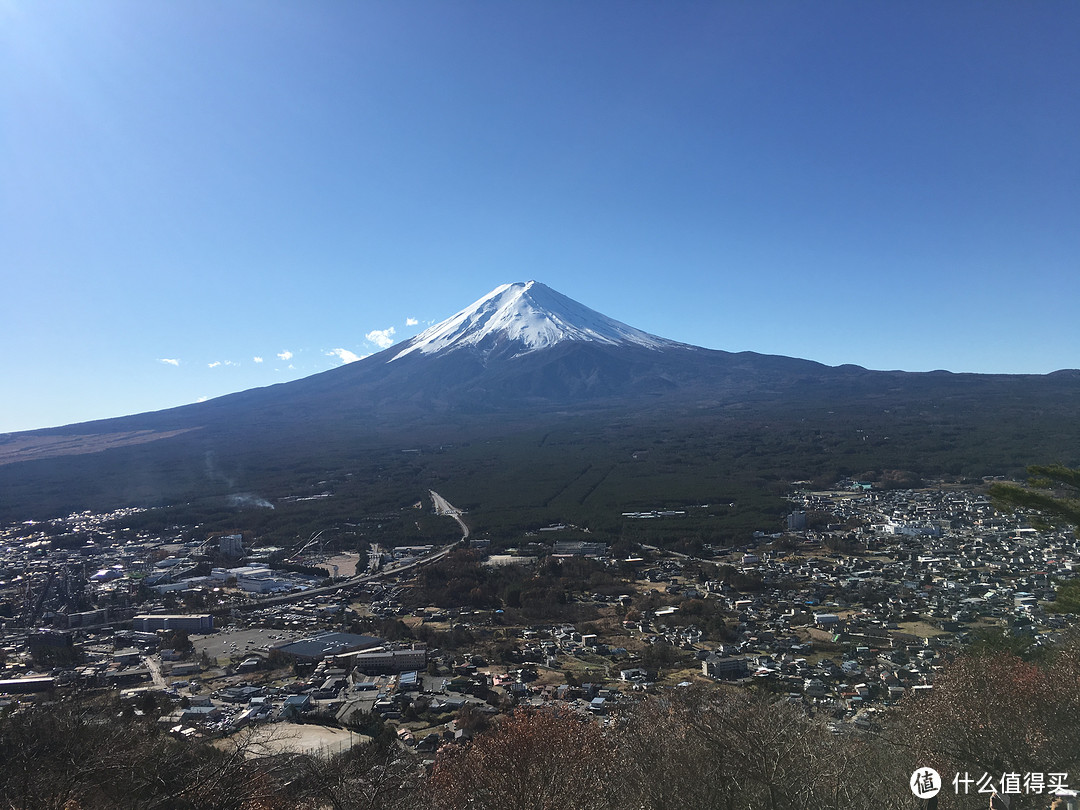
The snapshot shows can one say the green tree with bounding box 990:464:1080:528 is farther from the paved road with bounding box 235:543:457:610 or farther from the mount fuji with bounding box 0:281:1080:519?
the mount fuji with bounding box 0:281:1080:519

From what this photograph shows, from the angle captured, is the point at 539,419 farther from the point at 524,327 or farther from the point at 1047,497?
the point at 1047,497

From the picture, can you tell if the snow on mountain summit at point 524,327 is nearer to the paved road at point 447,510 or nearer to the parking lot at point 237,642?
the paved road at point 447,510

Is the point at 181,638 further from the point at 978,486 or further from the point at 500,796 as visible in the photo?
the point at 978,486

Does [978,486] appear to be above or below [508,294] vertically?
below

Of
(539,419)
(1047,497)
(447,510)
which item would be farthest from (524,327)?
(1047,497)

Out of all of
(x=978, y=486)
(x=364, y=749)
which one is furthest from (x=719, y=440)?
(x=364, y=749)

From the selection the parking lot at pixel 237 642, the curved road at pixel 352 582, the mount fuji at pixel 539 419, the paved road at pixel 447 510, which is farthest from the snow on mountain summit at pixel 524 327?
the parking lot at pixel 237 642
